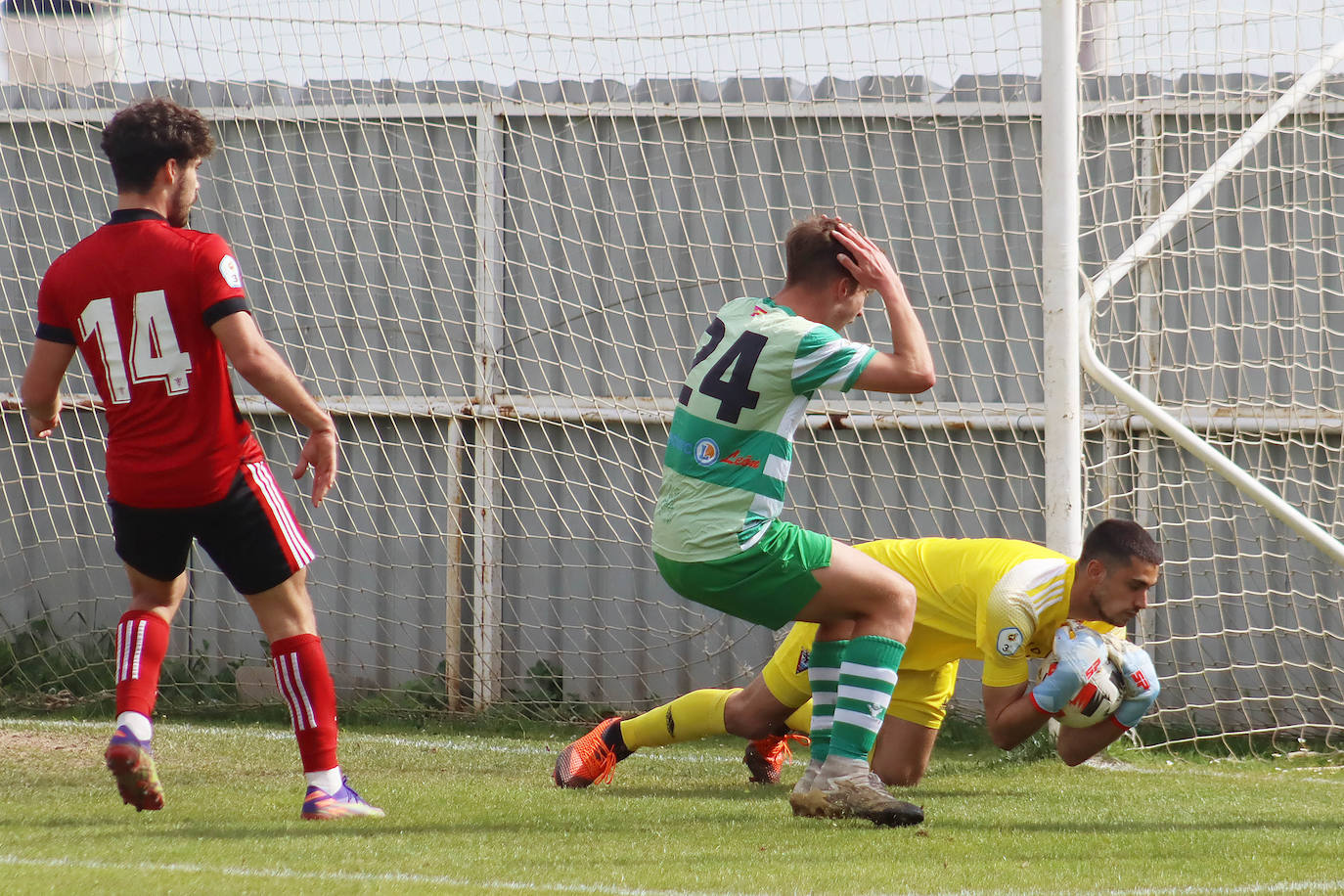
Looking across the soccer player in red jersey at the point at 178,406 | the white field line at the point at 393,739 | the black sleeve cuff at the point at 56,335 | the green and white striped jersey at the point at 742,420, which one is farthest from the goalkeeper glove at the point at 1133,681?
the black sleeve cuff at the point at 56,335

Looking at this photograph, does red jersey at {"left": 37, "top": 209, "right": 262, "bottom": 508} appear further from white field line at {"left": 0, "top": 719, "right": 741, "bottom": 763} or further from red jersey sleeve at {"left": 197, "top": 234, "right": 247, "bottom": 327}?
white field line at {"left": 0, "top": 719, "right": 741, "bottom": 763}

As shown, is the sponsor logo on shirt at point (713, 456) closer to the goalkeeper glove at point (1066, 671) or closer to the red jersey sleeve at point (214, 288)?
the goalkeeper glove at point (1066, 671)

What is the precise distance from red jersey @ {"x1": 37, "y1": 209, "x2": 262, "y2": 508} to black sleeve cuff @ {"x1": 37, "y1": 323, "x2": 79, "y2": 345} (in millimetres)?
56

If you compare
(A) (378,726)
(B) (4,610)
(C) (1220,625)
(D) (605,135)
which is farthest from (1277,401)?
(B) (4,610)

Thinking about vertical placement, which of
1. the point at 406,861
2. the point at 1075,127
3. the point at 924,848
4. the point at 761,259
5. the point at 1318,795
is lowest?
the point at 1318,795

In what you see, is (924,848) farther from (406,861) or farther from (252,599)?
(252,599)

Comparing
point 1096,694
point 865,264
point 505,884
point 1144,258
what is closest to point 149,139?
point 865,264

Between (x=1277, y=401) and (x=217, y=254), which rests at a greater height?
(x=217, y=254)

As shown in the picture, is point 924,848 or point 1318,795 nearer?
point 924,848

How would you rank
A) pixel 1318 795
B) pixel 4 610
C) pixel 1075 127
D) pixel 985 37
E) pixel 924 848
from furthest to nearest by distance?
pixel 4 610
pixel 985 37
pixel 1075 127
pixel 1318 795
pixel 924 848

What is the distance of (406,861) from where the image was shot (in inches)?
114

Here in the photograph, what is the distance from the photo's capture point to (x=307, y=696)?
3.51 m

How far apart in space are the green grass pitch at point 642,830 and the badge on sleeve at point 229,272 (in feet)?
4.35

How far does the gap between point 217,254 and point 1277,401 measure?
4.19 metres
